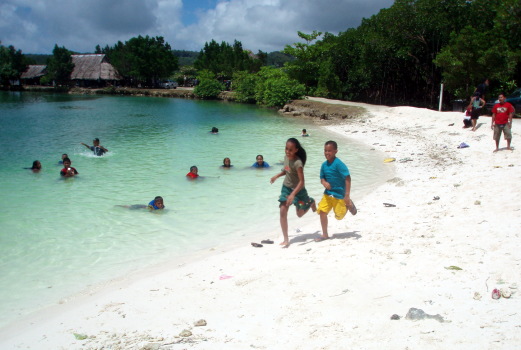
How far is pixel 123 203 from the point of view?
10672mm

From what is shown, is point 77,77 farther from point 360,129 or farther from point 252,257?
point 252,257

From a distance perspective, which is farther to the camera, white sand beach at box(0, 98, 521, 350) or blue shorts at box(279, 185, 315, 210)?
blue shorts at box(279, 185, 315, 210)

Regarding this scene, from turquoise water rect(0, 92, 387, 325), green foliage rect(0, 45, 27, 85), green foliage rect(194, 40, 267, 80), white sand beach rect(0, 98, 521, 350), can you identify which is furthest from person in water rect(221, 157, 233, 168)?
green foliage rect(0, 45, 27, 85)

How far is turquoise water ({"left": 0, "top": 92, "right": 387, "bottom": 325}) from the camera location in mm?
6895

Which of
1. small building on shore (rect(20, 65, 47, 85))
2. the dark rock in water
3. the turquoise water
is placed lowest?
the turquoise water

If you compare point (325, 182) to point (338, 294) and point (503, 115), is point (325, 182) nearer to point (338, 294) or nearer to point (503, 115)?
point (338, 294)

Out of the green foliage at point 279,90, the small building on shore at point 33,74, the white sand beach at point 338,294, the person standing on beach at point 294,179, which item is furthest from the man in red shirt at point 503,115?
the small building on shore at point 33,74

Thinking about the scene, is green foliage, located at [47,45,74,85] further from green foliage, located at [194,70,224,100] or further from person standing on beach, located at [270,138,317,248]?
person standing on beach, located at [270,138,317,248]

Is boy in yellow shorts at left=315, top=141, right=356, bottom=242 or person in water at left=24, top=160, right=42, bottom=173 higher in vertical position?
boy in yellow shorts at left=315, top=141, right=356, bottom=242

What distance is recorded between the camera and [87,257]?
729 cm

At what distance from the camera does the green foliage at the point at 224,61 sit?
64.9m

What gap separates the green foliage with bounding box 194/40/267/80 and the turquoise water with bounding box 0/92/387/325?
43.6 meters

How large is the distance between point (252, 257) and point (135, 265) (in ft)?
6.82

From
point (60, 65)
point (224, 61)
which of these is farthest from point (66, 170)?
point (60, 65)
